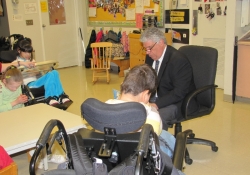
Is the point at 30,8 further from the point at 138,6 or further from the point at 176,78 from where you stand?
the point at 176,78

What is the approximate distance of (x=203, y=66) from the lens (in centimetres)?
284

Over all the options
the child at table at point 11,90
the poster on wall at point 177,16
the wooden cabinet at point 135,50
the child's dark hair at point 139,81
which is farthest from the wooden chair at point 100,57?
the child's dark hair at point 139,81

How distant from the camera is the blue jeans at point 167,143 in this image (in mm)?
1935

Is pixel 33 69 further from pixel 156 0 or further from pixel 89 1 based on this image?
pixel 89 1

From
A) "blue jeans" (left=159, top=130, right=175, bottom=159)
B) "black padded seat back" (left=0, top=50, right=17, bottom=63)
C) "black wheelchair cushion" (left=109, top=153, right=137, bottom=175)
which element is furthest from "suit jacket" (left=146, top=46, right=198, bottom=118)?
"black padded seat back" (left=0, top=50, right=17, bottom=63)

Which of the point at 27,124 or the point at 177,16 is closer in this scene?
the point at 27,124

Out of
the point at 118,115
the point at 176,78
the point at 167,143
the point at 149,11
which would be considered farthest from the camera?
the point at 149,11

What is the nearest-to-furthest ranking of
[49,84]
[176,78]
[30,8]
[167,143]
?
[167,143] < [176,78] < [49,84] < [30,8]

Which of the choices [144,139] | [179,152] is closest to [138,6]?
[179,152]

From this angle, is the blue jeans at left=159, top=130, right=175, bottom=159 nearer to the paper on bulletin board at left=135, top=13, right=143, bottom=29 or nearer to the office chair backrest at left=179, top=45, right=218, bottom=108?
the office chair backrest at left=179, top=45, right=218, bottom=108

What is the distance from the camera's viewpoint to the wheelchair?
4.54ft

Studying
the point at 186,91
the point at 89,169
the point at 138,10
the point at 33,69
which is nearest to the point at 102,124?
the point at 89,169

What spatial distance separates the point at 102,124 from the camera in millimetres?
1454

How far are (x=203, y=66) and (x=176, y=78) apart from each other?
0.88ft
